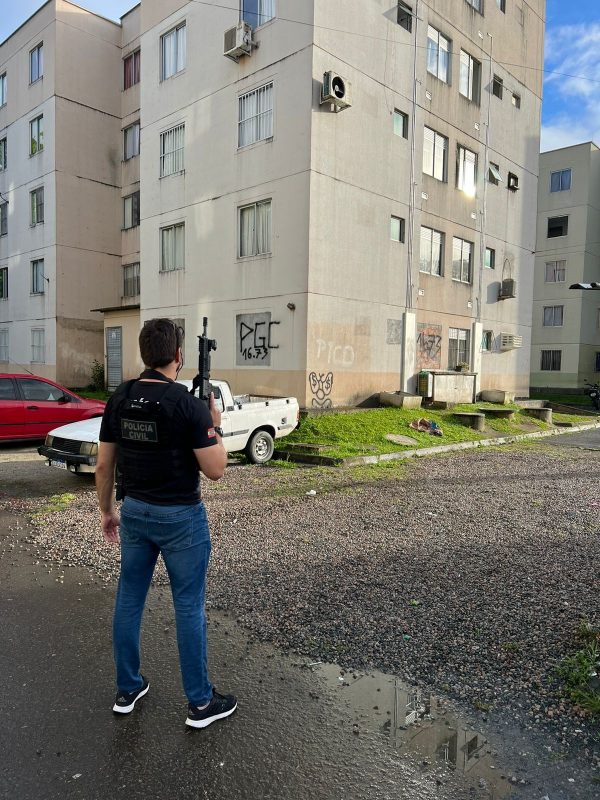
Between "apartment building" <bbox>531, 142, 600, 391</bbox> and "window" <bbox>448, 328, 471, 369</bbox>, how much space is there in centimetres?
1968

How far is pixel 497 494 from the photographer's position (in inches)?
333

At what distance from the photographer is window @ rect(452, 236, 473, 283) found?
2016cm

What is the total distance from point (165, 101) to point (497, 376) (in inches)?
618

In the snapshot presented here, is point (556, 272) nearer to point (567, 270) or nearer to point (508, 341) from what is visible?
point (567, 270)

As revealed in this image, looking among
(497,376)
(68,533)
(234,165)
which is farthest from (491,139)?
(68,533)

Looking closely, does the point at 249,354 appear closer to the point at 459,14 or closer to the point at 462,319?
the point at 462,319

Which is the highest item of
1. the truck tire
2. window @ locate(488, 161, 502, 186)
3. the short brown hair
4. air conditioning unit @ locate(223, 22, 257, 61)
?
air conditioning unit @ locate(223, 22, 257, 61)

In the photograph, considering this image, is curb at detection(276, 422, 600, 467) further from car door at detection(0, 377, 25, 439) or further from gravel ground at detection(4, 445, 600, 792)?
car door at detection(0, 377, 25, 439)

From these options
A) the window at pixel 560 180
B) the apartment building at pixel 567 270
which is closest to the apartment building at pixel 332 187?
the apartment building at pixel 567 270

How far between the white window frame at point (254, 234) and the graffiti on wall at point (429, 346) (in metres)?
5.79

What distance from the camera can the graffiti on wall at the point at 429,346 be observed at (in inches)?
737

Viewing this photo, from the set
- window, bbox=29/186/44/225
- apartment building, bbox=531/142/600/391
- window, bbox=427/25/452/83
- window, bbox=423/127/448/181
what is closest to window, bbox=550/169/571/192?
apartment building, bbox=531/142/600/391

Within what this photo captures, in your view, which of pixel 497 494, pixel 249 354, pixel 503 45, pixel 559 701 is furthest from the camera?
pixel 503 45

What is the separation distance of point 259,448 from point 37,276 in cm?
2071
